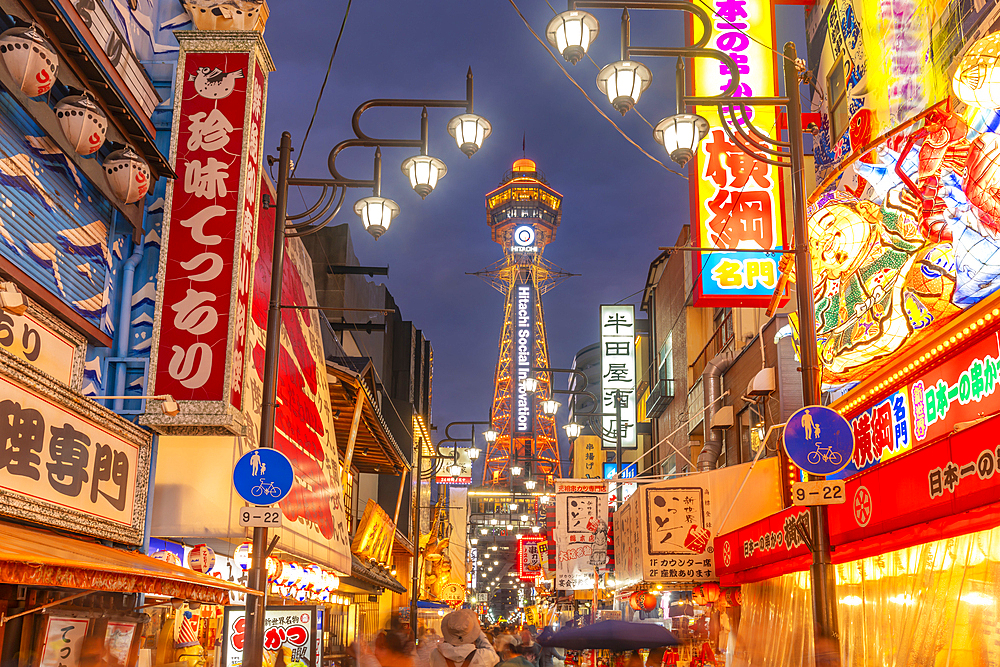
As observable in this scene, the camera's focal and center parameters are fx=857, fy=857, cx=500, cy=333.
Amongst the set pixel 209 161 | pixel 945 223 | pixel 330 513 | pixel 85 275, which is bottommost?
pixel 330 513

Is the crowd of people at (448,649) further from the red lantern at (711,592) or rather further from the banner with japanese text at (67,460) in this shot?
the red lantern at (711,592)

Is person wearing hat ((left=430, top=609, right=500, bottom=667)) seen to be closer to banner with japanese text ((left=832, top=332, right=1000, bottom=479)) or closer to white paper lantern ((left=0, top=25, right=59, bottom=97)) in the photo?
banner with japanese text ((left=832, top=332, right=1000, bottom=479))

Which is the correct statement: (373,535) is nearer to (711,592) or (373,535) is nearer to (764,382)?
(711,592)

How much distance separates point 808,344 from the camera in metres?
9.60

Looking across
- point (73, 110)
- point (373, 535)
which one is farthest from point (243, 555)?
point (373, 535)

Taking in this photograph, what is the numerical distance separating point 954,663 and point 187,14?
12315 mm

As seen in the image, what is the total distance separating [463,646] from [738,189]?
10450 mm

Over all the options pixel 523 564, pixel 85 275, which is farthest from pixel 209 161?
pixel 523 564

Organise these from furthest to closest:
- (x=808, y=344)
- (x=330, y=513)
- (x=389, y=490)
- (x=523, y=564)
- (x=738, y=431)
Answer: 1. (x=523, y=564)
2. (x=389, y=490)
3. (x=738, y=431)
4. (x=330, y=513)
5. (x=808, y=344)

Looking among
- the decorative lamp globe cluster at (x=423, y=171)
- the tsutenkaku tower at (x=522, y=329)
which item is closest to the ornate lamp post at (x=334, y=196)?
the decorative lamp globe cluster at (x=423, y=171)

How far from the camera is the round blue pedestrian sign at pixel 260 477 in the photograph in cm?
1084

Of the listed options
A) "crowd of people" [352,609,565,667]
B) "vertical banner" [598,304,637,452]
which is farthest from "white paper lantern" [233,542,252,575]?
"vertical banner" [598,304,637,452]

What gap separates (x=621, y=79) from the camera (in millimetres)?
9836

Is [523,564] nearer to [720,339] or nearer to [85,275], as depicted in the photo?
[720,339]
